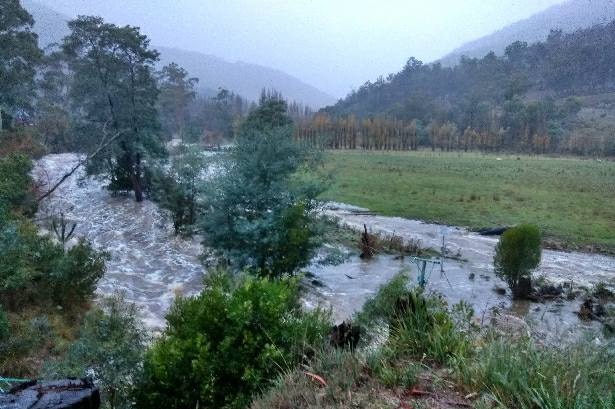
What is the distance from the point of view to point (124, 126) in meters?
31.0

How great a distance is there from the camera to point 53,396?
212 inches

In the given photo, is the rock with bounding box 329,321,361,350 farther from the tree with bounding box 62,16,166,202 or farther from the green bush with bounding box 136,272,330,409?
the tree with bounding box 62,16,166,202

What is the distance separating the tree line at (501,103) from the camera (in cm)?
Answer: 8062

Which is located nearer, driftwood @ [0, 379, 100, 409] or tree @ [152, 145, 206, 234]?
driftwood @ [0, 379, 100, 409]

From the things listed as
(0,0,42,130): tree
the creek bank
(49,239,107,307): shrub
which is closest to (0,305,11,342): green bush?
(49,239,107,307): shrub

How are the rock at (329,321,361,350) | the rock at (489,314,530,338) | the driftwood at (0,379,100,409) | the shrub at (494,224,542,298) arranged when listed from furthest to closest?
the shrub at (494,224,542,298) < the rock at (329,321,361,350) < the rock at (489,314,530,338) < the driftwood at (0,379,100,409)

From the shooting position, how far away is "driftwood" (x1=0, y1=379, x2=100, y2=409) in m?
5.18

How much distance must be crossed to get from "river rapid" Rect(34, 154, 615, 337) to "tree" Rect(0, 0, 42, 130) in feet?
21.1

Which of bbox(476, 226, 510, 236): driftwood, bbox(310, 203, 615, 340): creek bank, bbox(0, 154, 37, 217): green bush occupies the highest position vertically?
bbox(0, 154, 37, 217): green bush

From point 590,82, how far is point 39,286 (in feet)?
421

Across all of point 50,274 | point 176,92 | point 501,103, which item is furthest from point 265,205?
point 501,103

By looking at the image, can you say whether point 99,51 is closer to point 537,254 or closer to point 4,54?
point 4,54

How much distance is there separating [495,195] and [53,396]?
34.2 meters

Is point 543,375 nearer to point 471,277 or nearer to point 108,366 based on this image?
point 108,366
